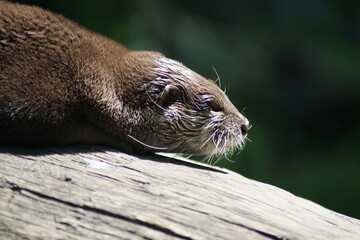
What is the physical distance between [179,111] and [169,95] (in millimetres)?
101

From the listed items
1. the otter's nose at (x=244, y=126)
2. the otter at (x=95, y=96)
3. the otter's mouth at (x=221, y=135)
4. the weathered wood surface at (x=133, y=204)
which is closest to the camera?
the weathered wood surface at (x=133, y=204)

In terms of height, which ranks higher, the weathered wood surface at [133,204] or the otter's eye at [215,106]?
the otter's eye at [215,106]

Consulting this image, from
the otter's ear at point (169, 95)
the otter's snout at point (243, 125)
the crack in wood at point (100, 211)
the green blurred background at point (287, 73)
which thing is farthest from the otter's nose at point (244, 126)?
the green blurred background at point (287, 73)

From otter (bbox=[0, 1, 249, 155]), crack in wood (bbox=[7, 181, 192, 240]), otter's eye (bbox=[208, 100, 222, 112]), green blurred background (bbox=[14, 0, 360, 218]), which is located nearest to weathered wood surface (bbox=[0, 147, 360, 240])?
crack in wood (bbox=[7, 181, 192, 240])

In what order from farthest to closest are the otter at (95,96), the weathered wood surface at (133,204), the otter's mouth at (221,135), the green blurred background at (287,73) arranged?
the green blurred background at (287,73), the otter's mouth at (221,135), the otter at (95,96), the weathered wood surface at (133,204)

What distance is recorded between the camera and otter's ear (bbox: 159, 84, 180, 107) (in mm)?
2270

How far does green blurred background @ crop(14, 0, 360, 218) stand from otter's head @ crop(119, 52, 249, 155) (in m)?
2.22

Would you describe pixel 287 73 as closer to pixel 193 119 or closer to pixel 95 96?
pixel 193 119

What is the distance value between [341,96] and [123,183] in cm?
442

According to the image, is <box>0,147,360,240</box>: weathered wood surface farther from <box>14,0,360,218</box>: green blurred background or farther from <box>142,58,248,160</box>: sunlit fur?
<box>14,0,360,218</box>: green blurred background

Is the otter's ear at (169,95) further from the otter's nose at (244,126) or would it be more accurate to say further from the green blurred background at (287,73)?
the green blurred background at (287,73)

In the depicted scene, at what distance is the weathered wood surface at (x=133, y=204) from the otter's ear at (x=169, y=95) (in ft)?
1.16

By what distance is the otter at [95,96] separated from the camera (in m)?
2.01

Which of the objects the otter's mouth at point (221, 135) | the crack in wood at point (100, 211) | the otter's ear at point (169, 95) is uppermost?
the otter's ear at point (169, 95)
